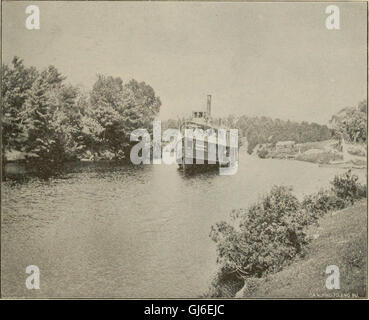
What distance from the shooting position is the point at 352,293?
19.7 feet

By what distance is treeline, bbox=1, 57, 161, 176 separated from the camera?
5.90 m

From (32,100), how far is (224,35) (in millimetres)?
2655

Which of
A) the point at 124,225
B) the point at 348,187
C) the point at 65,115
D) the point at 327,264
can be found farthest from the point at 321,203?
the point at 65,115

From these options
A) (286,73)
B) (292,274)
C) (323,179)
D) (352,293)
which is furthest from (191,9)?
(352,293)

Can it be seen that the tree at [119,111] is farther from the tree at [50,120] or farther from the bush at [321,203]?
the bush at [321,203]

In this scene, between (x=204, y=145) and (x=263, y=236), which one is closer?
(x=263, y=236)

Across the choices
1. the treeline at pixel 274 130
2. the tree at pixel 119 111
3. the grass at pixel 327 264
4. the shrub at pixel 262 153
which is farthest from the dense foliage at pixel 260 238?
the tree at pixel 119 111

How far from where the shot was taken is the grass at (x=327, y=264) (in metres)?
5.88

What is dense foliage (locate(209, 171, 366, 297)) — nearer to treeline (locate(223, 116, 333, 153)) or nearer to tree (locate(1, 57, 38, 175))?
treeline (locate(223, 116, 333, 153))

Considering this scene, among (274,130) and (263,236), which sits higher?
(274,130)

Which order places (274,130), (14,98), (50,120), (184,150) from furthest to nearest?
(274,130), (184,150), (50,120), (14,98)

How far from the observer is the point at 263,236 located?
19.4 feet

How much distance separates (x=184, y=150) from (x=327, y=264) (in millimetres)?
2377

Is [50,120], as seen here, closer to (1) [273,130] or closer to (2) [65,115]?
(2) [65,115]
